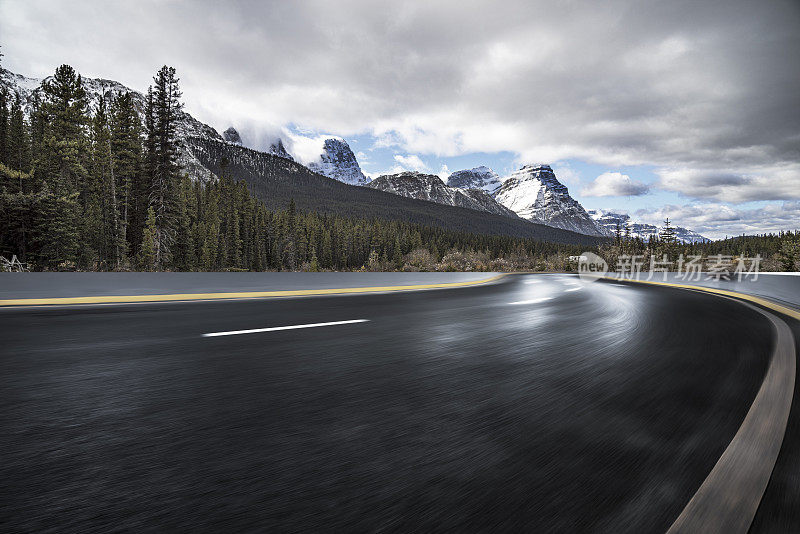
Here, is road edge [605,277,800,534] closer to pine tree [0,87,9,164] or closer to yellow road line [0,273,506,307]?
yellow road line [0,273,506,307]

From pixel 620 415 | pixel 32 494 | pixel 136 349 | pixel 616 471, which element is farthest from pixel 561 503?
pixel 136 349

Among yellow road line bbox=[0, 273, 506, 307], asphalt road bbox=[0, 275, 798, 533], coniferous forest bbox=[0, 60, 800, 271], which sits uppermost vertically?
coniferous forest bbox=[0, 60, 800, 271]

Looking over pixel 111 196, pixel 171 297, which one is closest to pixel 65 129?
pixel 111 196

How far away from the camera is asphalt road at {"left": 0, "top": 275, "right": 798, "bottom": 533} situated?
1.32 metres

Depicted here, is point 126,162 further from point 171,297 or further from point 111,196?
point 171,297

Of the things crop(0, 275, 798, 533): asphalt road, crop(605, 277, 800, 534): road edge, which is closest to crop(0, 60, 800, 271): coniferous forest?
crop(0, 275, 798, 533): asphalt road

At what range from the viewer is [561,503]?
1415 millimetres

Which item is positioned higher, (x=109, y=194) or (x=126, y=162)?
(x=126, y=162)

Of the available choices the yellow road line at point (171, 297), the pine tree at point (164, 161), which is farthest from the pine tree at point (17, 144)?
the yellow road line at point (171, 297)

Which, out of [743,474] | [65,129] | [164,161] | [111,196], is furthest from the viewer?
[111,196]

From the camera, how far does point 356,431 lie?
6.42 ft

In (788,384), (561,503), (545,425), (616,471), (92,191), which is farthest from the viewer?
(92,191)

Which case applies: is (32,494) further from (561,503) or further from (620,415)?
(620,415)

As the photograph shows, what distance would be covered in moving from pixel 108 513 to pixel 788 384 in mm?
4416
